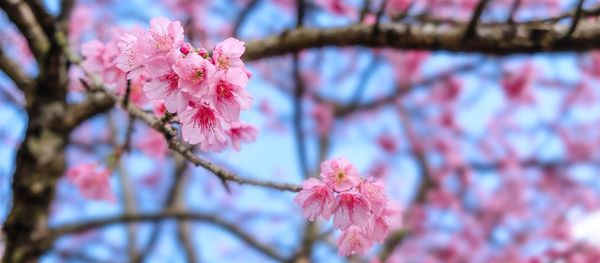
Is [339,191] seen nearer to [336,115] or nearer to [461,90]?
[336,115]

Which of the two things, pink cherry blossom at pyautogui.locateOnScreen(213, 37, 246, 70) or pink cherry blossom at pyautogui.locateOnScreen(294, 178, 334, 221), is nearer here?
pink cherry blossom at pyautogui.locateOnScreen(213, 37, 246, 70)

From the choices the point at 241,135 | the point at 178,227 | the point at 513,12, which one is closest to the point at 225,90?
the point at 241,135

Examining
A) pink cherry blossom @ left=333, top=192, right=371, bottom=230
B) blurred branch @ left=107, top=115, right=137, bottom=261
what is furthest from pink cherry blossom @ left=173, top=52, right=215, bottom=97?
blurred branch @ left=107, top=115, right=137, bottom=261

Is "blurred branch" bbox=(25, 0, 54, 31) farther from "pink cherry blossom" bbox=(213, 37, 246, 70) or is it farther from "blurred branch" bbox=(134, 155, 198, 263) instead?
"blurred branch" bbox=(134, 155, 198, 263)

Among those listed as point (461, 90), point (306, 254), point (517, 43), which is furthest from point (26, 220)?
point (461, 90)

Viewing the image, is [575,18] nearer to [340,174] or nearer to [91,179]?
[340,174]
